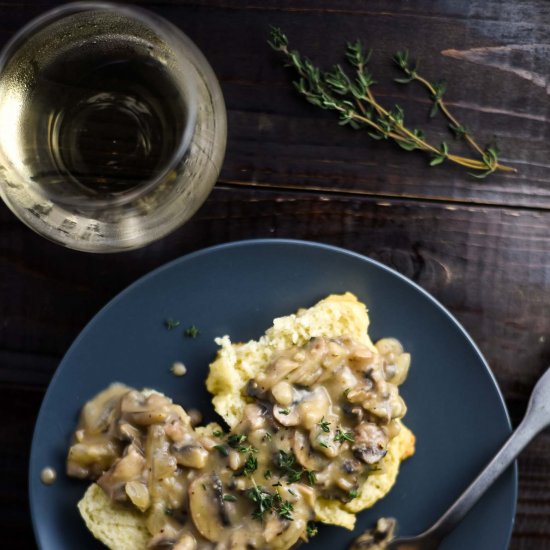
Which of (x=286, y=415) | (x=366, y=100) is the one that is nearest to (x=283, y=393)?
(x=286, y=415)

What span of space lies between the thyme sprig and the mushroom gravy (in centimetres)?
76

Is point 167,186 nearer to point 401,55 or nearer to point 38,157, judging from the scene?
point 38,157

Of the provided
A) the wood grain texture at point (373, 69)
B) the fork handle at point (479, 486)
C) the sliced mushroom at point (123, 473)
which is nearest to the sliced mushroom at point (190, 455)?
the sliced mushroom at point (123, 473)

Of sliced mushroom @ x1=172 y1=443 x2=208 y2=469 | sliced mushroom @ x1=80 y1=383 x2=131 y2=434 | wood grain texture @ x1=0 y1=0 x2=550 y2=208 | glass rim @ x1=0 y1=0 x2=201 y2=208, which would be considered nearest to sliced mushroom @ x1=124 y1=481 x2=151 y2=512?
sliced mushroom @ x1=172 y1=443 x2=208 y2=469

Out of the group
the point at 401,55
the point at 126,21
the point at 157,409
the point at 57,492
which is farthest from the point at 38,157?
the point at 401,55

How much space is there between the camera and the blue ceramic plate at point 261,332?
2.76m

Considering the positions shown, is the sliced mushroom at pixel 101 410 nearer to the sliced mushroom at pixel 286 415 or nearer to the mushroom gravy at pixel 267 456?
the mushroom gravy at pixel 267 456

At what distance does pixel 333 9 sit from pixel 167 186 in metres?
1.21

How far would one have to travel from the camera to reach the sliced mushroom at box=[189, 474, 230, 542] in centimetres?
257

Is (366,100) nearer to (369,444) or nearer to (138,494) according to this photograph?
(369,444)

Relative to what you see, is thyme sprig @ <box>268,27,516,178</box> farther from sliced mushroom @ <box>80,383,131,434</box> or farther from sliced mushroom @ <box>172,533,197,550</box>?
sliced mushroom @ <box>172,533,197,550</box>

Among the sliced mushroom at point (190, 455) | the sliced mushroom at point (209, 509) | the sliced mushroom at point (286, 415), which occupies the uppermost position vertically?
the sliced mushroom at point (286, 415)

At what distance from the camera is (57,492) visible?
2758 mm

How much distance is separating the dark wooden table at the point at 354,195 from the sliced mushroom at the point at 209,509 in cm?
74
